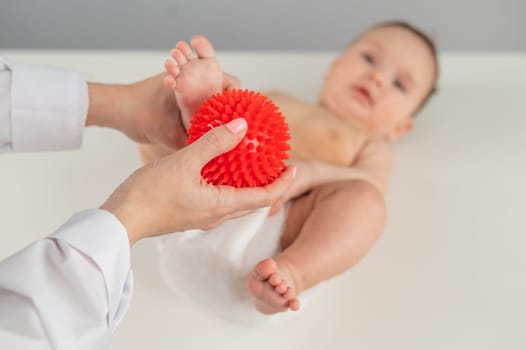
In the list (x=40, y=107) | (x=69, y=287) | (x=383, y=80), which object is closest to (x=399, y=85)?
(x=383, y=80)

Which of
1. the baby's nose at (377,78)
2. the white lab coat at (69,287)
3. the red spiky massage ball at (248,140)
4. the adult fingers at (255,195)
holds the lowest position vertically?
the white lab coat at (69,287)

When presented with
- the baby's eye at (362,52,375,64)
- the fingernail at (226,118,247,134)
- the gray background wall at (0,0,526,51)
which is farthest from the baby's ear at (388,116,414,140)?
the fingernail at (226,118,247,134)

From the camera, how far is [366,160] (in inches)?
43.6

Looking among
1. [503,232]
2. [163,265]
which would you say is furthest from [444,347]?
[163,265]

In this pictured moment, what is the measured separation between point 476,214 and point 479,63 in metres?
0.45

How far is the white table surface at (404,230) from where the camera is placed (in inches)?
34.9

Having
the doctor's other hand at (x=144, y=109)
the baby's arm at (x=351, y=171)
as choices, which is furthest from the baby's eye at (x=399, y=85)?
the doctor's other hand at (x=144, y=109)

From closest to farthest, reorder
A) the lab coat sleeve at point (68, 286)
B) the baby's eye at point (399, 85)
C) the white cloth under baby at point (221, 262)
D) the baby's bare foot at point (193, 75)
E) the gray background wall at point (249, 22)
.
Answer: the lab coat sleeve at point (68, 286) < the baby's bare foot at point (193, 75) < the white cloth under baby at point (221, 262) < the baby's eye at point (399, 85) < the gray background wall at point (249, 22)

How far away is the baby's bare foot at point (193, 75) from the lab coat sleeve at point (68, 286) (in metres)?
0.22

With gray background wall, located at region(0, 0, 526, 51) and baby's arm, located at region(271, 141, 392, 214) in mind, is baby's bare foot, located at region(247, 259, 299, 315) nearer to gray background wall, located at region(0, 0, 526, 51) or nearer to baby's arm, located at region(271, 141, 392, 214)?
baby's arm, located at region(271, 141, 392, 214)

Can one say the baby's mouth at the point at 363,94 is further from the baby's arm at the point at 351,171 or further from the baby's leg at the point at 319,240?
the baby's leg at the point at 319,240

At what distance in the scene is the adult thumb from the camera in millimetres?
598

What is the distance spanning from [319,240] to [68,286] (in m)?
0.39

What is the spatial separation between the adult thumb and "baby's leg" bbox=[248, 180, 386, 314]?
0.22 meters
